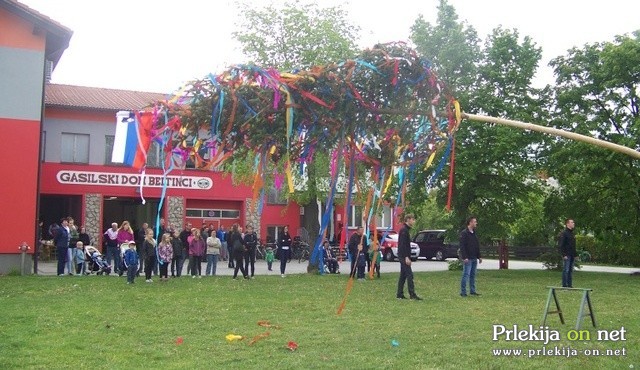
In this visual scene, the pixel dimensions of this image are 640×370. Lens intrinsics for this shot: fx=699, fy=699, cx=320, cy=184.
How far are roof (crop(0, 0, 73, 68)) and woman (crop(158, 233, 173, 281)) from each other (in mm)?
7936

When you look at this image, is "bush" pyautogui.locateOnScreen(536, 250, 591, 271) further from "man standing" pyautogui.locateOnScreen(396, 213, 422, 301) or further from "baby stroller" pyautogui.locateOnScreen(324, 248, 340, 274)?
"man standing" pyautogui.locateOnScreen(396, 213, 422, 301)

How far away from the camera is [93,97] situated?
35812mm

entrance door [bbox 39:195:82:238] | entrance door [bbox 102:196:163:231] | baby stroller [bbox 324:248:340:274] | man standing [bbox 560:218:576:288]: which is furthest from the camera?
entrance door [bbox 102:196:163:231]

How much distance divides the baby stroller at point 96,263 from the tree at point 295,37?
23.6 ft

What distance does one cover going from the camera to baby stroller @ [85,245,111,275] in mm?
21516

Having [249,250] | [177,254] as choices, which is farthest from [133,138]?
[249,250]

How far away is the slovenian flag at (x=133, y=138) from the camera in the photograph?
681 centimetres

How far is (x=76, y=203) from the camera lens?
34531 millimetres

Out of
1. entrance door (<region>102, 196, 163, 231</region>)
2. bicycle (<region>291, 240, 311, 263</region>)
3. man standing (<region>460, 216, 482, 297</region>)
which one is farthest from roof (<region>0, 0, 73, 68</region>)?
bicycle (<region>291, 240, 311, 263</region>)

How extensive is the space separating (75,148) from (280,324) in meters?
25.6

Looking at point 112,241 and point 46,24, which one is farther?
point 46,24

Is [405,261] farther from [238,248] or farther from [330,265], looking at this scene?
[330,265]

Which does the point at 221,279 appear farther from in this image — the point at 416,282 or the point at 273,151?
the point at 273,151

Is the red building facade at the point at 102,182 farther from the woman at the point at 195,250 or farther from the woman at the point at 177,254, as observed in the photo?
the woman at the point at 177,254
